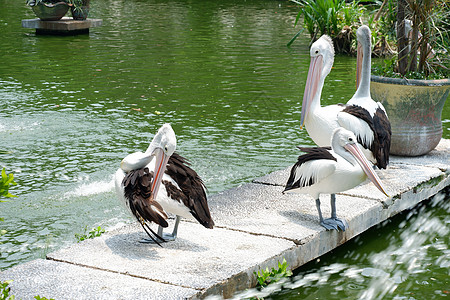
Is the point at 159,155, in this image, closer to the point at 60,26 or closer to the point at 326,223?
the point at 326,223

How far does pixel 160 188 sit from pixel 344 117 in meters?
1.88

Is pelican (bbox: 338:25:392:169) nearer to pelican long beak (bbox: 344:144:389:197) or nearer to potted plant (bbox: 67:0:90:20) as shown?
pelican long beak (bbox: 344:144:389:197)

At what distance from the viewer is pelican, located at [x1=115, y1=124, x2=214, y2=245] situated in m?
4.08

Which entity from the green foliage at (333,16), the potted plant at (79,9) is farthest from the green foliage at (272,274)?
the potted plant at (79,9)

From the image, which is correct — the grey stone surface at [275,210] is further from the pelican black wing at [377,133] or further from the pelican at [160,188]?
the pelican at [160,188]

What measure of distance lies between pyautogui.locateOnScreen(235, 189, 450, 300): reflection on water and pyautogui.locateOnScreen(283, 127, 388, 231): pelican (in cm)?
31

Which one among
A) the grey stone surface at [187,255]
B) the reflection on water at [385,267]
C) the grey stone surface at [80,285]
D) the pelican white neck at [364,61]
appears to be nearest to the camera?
the grey stone surface at [80,285]

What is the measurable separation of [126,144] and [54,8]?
917 centimetres

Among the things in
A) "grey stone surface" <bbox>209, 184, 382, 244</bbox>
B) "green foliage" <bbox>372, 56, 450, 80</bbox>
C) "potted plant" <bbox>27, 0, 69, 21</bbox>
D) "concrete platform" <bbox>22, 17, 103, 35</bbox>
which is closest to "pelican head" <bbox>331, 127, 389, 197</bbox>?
"grey stone surface" <bbox>209, 184, 382, 244</bbox>

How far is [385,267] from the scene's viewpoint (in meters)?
4.73

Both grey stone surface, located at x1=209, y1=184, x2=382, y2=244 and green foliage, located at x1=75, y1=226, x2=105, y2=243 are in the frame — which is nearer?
grey stone surface, located at x1=209, y1=184, x2=382, y2=244

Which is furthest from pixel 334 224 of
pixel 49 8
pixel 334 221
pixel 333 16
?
pixel 49 8

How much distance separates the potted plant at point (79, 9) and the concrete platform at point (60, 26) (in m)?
0.18

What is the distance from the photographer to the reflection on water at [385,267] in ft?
14.1
